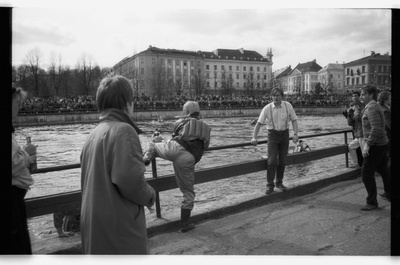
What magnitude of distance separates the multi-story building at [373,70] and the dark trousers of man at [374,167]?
0.83m

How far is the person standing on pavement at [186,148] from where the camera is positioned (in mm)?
3803

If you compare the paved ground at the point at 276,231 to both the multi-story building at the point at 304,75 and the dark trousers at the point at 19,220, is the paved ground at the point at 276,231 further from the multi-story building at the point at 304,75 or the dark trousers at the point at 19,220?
the multi-story building at the point at 304,75

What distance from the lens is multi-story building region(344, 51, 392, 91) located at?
3.50m

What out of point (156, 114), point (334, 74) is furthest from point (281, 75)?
point (156, 114)

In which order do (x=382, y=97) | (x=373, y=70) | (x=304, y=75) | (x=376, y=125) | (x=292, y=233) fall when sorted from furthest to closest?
(x=304, y=75) → (x=382, y=97) → (x=376, y=125) → (x=373, y=70) → (x=292, y=233)

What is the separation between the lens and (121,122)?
2.20 m

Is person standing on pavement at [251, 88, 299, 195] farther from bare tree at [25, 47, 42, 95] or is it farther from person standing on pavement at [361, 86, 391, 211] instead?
bare tree at [25, 47, 42, 95]

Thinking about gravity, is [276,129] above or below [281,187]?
above

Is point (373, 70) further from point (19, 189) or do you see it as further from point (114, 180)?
point (19, 189)

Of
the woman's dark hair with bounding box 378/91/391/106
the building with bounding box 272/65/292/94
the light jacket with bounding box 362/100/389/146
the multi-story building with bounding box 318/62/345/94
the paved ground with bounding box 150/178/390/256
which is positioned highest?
the building with bounding box 272/65/292/94

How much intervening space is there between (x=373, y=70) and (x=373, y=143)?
946 millimetres

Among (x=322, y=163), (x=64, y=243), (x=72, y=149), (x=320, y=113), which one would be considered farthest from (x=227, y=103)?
(x=64, y=243)

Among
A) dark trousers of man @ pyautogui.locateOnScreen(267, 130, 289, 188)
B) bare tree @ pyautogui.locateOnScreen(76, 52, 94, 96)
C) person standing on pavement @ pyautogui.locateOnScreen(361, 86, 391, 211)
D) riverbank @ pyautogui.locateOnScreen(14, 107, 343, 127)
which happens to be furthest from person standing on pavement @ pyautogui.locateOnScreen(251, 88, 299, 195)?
riverbank @ pyautogui.locateOnScreen(14, 107, 343, 127)

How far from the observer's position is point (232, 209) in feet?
15.4
